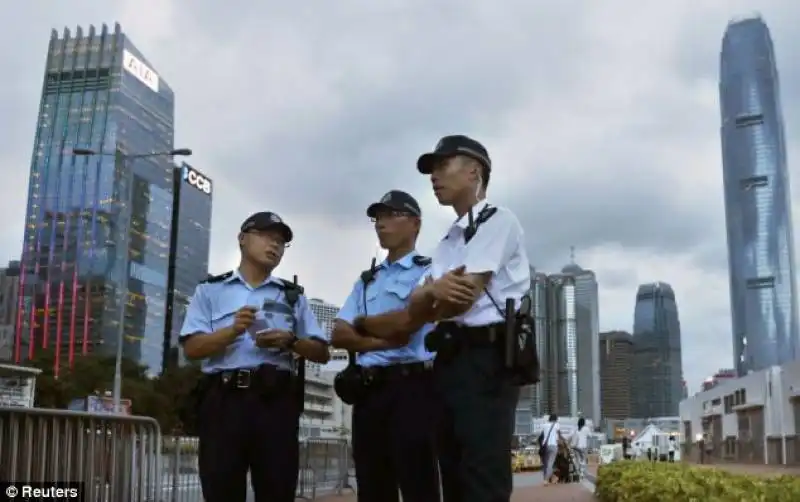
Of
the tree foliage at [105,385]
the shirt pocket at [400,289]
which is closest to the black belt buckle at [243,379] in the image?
the shirt pocket at [400,289]

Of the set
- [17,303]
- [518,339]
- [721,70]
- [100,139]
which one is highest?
[721,70]

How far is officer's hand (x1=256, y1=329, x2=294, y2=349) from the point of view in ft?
12.2

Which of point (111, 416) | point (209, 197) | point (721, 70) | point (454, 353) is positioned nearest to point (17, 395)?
point (111, 416)

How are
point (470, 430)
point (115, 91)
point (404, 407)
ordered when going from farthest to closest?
point (115, 91) < point (404, 407) < point (470, 430)

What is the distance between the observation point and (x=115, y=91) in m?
114

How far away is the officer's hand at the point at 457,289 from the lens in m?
2.79

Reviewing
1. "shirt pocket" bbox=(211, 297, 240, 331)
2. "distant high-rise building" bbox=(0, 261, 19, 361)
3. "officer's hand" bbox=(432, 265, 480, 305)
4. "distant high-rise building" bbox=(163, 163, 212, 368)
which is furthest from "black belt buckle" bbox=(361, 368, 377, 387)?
"distant high-rise building" bbox=(0, 261, 19, 361)

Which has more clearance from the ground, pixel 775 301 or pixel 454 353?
pixel 775 301

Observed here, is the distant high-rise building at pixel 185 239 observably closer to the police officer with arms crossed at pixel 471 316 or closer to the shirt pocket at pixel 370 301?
the shirt pocket at pixel 370 301

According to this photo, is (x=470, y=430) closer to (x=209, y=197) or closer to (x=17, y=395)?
(x=17, y=395)

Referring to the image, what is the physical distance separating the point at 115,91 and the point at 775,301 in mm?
114259

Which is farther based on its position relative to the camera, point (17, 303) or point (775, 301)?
point (775, 301)

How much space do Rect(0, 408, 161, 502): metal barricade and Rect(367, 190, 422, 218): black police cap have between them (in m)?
2.00

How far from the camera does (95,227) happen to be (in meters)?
104
